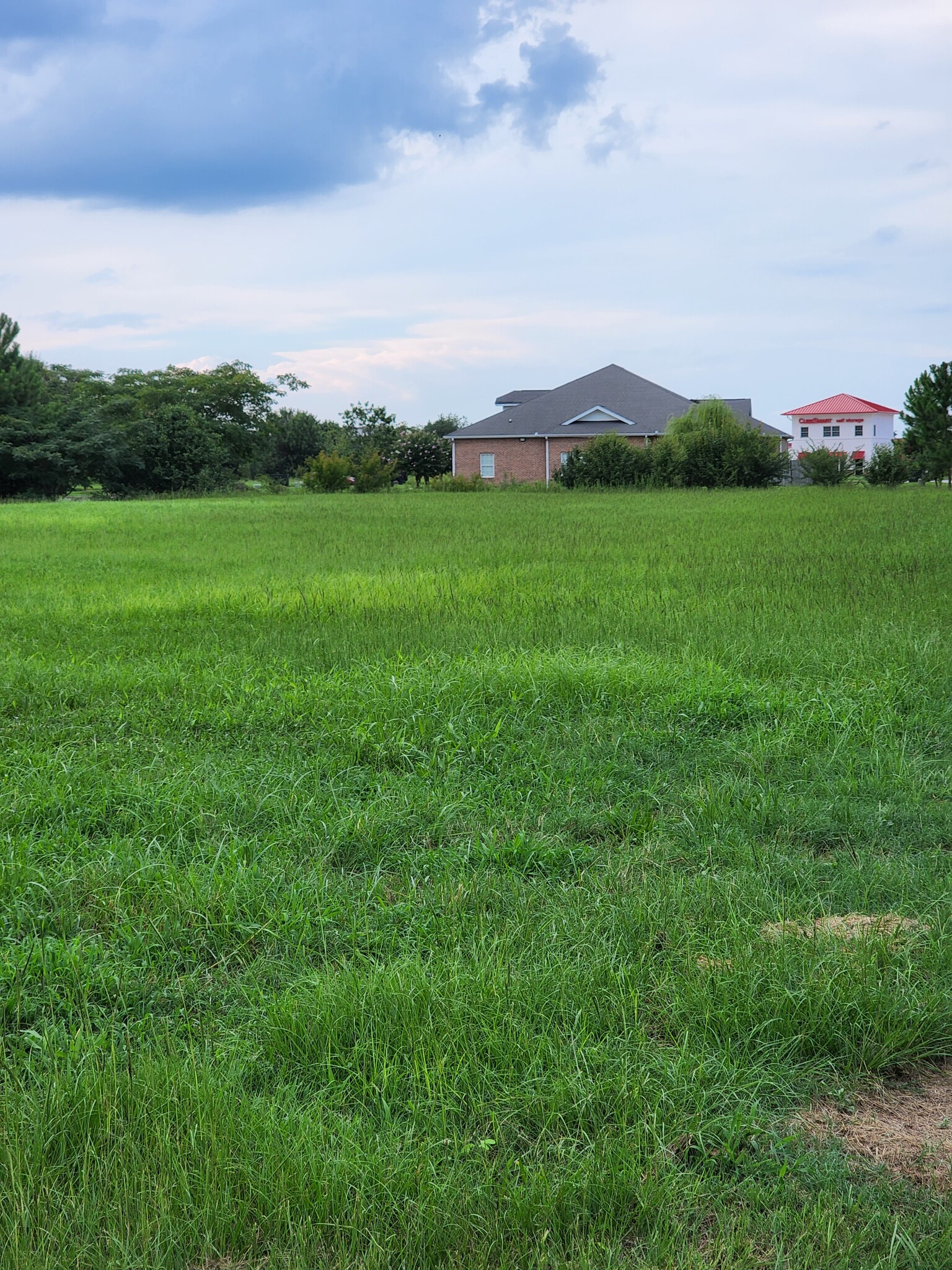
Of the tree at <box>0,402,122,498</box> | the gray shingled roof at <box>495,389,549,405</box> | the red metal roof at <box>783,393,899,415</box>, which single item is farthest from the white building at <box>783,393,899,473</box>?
the tree at <box>0,402,122,498</box>

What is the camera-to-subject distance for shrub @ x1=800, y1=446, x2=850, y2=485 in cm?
3772

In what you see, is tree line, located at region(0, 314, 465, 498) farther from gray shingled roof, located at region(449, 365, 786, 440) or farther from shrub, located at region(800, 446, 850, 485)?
shrub, located at region(800, 446, 850, 485)

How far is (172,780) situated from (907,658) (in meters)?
4.80

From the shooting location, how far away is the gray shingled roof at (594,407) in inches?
1975

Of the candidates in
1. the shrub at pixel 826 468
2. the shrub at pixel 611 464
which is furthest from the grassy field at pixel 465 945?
the shrub at pixel 826 468

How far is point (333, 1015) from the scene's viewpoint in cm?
267

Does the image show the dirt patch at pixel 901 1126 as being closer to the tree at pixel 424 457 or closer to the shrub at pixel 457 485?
the shrub at pixel 457 485

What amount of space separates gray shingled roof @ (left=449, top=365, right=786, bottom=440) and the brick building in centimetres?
4

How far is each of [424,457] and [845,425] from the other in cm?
4225

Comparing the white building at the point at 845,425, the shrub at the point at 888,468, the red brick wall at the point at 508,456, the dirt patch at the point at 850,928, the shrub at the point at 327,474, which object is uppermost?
the white building at the point at 845,425

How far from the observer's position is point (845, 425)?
87438 millimetres

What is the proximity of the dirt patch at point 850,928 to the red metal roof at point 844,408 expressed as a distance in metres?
91.5

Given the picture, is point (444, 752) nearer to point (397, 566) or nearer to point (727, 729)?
point (727, 729)

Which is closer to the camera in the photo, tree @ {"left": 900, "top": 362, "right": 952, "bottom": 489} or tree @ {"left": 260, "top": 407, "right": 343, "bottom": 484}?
tree @ {"left": 900, "top": 362, "right": 952, "bottom": 489}
